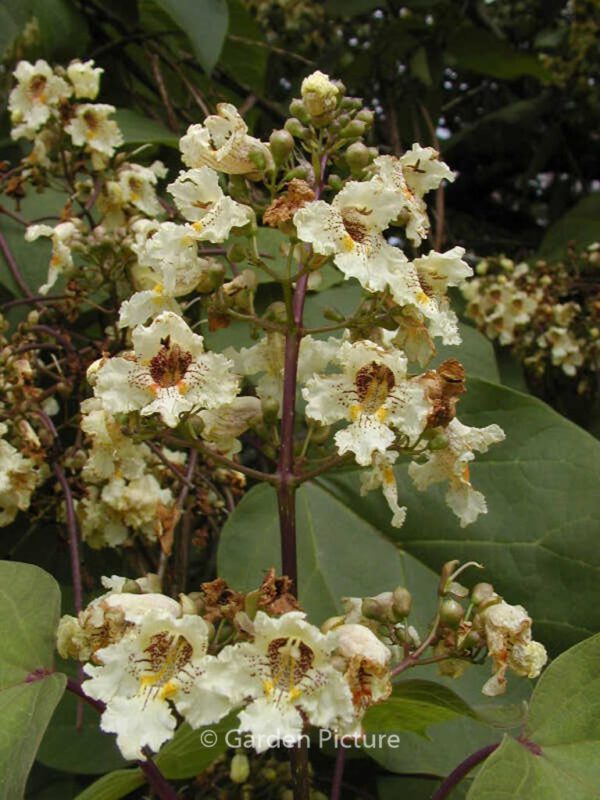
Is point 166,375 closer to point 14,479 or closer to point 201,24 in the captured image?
point 14,479

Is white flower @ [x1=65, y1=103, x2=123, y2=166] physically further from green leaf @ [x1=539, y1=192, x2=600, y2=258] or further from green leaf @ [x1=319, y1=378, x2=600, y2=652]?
green leaf @ [x1=539, y1=192, x2=600, y2=258]

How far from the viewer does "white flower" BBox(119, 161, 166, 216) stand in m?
1.62

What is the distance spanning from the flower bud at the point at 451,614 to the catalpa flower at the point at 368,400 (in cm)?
16

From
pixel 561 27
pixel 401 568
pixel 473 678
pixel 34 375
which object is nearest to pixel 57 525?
pixel 34 375

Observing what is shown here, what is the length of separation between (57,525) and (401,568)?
0.57m

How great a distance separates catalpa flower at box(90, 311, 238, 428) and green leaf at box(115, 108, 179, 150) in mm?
942

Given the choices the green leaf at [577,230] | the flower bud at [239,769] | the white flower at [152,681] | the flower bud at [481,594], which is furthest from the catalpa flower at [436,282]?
the green leaf at [577,230]

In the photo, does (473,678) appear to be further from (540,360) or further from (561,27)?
(561,27)

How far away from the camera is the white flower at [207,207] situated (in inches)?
39.6

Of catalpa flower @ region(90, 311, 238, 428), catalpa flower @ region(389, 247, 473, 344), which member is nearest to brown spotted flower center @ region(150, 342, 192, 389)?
catalpa flower @ region(90, 311, 238, 428)

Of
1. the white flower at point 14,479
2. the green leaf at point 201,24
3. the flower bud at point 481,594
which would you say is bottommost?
the flower bud at point 481,594

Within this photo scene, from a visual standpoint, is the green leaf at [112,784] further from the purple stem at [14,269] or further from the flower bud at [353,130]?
the purple stem at [14,269]

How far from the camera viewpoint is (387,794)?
1320mm

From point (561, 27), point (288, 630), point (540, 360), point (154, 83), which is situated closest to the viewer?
point (288, 630)
